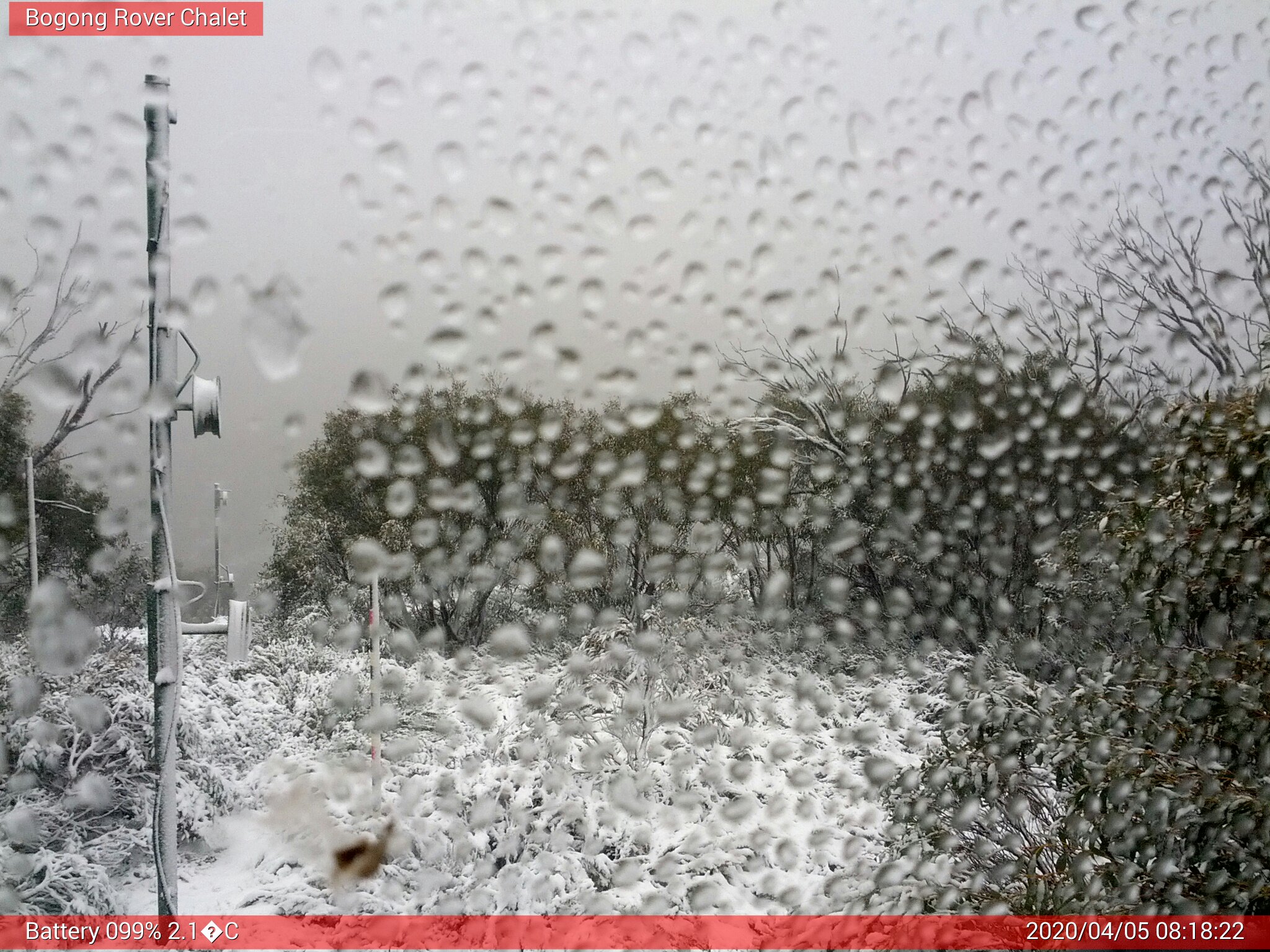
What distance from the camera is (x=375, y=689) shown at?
1645 mm

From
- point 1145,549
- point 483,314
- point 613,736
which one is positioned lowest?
point 613,736

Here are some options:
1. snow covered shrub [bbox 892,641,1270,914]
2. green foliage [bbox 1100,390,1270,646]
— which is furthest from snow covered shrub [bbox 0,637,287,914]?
green foliage [bbox 1100,390,1270,646]

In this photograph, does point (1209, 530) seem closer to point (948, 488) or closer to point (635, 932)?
point (635, 932)

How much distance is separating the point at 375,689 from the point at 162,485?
647 mm

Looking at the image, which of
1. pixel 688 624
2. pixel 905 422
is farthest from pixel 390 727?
pixel 905 422

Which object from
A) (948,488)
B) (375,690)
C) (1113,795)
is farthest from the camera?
(948,488)

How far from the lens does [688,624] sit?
2.13m

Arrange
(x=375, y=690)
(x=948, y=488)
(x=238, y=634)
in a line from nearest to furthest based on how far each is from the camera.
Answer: (x=238, y=634) → (x=375, y=690) → (x=948, y=488)

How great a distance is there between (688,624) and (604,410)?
60 cm

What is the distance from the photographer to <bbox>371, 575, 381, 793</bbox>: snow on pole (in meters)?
1.59

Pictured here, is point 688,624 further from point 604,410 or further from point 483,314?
point 483,314

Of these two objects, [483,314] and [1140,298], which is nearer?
[483,314]

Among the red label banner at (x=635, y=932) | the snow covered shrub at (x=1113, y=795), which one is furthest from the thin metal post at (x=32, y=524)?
the snow covered shrub at (x=1113, y=795)

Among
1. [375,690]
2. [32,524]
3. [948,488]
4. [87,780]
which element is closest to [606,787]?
[375,690]
